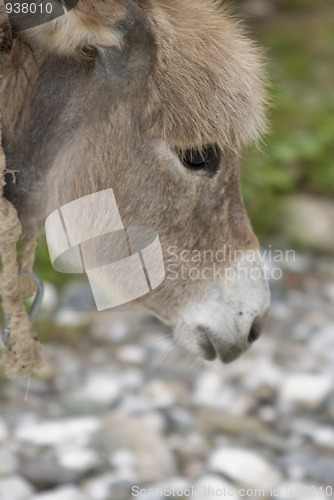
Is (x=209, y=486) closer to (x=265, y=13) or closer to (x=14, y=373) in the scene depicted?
(x=14, y=373)

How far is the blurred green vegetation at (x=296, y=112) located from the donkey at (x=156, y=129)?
1493 millimetres

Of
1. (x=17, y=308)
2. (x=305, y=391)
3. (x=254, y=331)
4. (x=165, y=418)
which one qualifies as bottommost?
(x=305, y=391)

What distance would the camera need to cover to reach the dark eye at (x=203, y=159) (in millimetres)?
1938

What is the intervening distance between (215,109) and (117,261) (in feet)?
1.76

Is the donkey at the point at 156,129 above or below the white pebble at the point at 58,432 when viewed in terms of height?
above

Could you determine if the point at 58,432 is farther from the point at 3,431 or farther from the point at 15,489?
the point at 15,489

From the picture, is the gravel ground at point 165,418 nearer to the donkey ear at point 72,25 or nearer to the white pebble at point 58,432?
the white pebble at point 58,432

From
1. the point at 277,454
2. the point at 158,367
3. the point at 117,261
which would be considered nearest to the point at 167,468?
the point at 277,454

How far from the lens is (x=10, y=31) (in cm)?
178

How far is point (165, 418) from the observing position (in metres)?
3.13

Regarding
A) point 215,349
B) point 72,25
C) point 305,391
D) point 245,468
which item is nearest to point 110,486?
point 245,468

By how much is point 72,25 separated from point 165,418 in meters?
→ 1.96

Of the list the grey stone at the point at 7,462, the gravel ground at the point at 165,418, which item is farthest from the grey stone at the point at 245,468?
the grey stone at the point at 7,462

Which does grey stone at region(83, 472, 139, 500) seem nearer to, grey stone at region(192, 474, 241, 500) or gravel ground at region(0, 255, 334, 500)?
gravel ground at region(0, 255, 334, 500)
